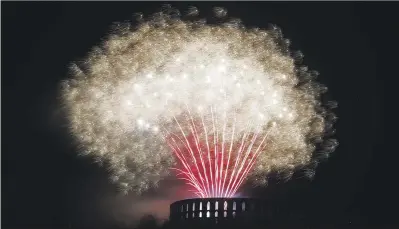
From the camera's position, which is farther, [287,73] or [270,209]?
[270,209]

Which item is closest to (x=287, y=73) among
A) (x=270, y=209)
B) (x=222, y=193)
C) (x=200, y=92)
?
(x=200, y=92)

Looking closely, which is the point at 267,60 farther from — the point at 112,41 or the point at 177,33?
the point at 112,41

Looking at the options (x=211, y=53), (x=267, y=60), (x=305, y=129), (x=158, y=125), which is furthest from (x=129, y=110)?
(x=305, y=129)

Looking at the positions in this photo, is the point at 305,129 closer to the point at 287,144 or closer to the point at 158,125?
the point at 287,144

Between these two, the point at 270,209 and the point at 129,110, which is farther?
the point at 270,209

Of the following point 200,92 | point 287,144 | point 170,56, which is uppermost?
point 170,56

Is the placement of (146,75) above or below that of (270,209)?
above

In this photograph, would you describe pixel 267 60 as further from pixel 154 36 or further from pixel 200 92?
pixel 154 36

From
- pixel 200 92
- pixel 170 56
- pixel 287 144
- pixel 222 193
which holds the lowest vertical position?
pixel 222 193

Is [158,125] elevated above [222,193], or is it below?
above
